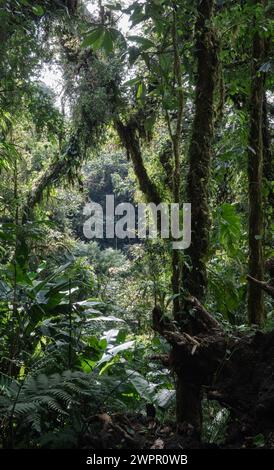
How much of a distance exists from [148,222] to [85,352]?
5.03 meters

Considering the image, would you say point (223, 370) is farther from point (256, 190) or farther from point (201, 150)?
point (256, 190)

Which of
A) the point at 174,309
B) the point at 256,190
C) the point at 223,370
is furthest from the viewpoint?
the point at 256,190

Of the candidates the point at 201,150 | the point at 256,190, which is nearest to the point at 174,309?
the point at 201,150

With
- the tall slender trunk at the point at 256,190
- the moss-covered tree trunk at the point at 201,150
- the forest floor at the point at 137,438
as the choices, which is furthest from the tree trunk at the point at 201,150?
the forest floor at the point at 137,438

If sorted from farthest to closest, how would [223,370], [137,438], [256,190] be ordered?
1. [256,190]
2. [223,370]
3. [137,438]

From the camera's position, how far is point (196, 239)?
2.37m

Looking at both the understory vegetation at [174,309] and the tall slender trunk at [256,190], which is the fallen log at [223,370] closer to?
the understory vegetation at [174,309]

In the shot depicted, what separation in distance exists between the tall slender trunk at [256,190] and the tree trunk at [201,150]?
61 cm

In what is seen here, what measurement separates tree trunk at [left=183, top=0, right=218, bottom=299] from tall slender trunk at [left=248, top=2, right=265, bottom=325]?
24.1 inches

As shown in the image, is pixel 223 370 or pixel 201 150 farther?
pixel 201 150

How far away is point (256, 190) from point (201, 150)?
771 mm

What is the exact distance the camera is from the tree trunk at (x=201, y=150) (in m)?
2.35

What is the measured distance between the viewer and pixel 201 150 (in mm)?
2447

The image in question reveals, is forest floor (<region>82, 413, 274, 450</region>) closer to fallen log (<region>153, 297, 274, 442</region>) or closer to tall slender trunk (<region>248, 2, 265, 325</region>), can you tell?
fallen log (<region>153, 297, 274, 442</region>)
